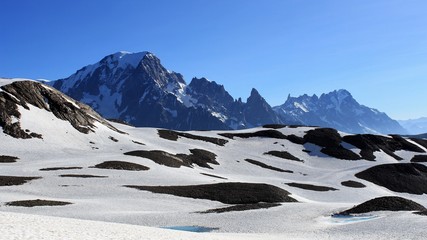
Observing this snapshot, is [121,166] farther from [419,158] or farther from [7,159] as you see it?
[419,158]

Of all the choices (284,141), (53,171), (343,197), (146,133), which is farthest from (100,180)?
(284,141)

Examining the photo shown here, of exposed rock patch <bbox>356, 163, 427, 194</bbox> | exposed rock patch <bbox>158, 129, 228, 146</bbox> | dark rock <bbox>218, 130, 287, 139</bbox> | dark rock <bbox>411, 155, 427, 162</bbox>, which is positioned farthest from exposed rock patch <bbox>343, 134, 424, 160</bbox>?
exposed rock patch <bbox>158, 129, 228, 146</bbox>

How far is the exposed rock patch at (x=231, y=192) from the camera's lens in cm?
5944

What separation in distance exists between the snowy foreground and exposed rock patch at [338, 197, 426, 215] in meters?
1.95

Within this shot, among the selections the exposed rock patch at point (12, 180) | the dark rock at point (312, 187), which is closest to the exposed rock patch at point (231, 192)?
the dark rock at point (312, 187)

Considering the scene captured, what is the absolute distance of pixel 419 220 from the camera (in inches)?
1591

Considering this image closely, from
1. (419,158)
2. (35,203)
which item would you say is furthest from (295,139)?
(35,203)

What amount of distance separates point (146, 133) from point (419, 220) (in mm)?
96615

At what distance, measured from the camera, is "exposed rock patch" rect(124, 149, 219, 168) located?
87.4 metres

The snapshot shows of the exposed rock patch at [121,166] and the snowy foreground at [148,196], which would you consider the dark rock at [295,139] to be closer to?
the snowy foreground at [148,196]

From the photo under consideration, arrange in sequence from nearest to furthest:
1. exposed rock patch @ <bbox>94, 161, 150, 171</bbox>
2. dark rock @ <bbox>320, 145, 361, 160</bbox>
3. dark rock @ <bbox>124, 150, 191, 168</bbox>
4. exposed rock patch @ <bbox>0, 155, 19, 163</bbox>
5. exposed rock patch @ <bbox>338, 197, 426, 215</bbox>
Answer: exposed rock patch @ <bbox>338, 197, 426, 215</bbox> → exposed rock patch @ <bbox>0, 155, 19, 163</bbox> → exposed rock patch @ <bbox>94, 161, 150, 171</bbox> → dark rock @ <bbox>124, 150, 191, 168</bbox> → dark rock @ <bbox>320, 145, 361, 160</bbox>

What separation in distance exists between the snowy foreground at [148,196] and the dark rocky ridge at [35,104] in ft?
7.72

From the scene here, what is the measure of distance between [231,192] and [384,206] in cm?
2334

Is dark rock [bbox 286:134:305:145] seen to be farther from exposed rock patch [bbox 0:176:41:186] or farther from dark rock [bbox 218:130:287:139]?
exposed rock patch [bbox 0:176:41:186]
